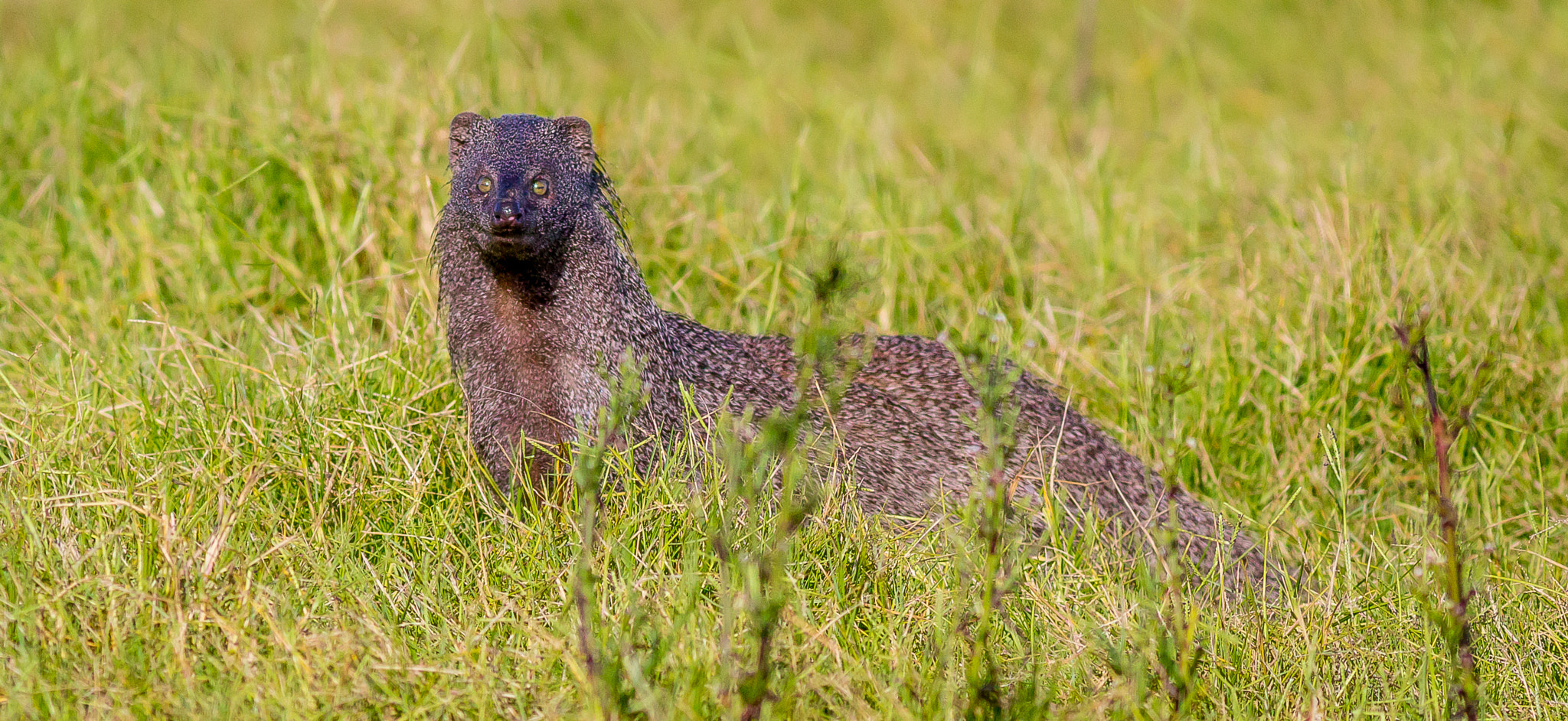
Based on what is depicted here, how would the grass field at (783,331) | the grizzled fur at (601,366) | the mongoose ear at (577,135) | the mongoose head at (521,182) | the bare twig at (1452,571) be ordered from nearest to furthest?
the bare twig at (1452,571) → the grass field at (783,331) → the mongoose head at (521,182) → the grizzled fur at (601,366) → the mongoose ear at (577,135)

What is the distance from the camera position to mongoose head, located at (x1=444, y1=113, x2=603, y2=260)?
11.1 feet

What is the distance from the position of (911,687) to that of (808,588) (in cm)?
46

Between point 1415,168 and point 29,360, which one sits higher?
point 29,360

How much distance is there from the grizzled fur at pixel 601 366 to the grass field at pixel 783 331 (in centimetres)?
20

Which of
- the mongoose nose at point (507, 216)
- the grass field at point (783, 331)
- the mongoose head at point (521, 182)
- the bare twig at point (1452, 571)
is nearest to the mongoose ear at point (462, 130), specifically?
the mongoose head at point (521, 182)

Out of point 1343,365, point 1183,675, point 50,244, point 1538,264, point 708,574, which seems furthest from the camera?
→ point 1538,264

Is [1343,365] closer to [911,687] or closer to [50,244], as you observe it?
[911,687]

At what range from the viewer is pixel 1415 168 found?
6090 mm

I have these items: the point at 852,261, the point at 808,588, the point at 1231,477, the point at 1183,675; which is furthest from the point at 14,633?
the point at 1231,477

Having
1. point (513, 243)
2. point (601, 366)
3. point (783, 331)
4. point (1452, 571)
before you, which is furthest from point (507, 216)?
point (1452, 571)

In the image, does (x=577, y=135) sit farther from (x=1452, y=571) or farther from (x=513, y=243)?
(x=1452, y=571)

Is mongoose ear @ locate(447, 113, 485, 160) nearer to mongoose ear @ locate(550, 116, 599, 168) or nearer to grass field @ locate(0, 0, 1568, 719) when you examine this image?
mongoose ear @ locate(550, 116, 599, 168)

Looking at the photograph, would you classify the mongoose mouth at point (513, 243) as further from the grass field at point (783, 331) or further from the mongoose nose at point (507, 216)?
the grass field at point (783, 331)

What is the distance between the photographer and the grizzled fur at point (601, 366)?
350 centimetres
